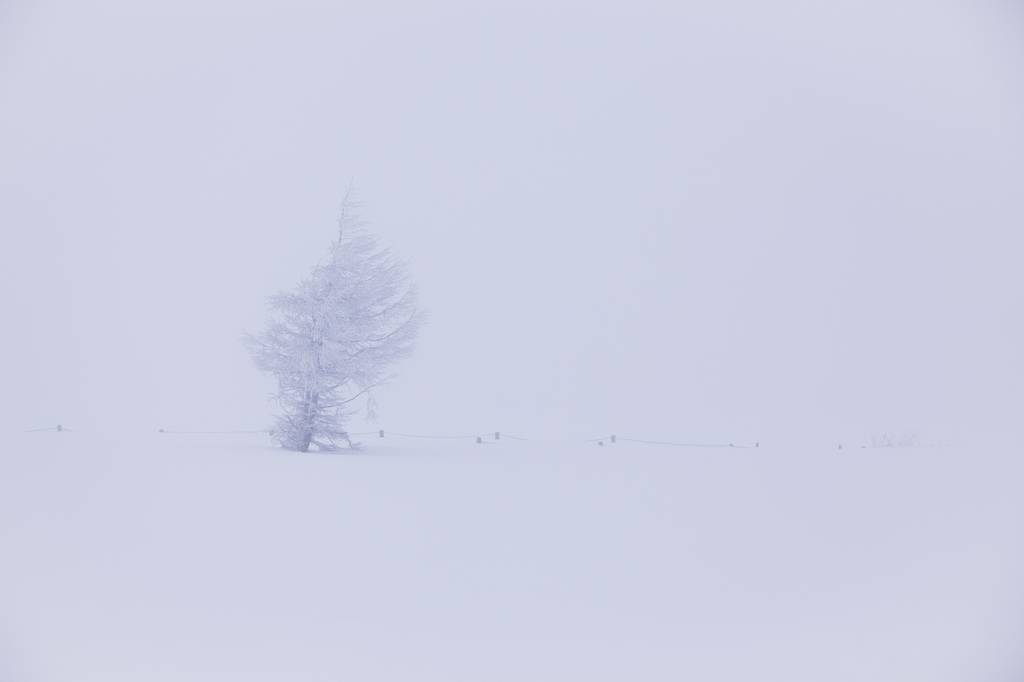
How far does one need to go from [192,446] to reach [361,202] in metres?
7.33

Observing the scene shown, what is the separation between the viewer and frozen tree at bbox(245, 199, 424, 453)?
17359 mm

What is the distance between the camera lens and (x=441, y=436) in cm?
2531

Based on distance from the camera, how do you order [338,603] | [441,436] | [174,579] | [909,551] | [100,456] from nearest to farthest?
[338,603] < [174,579] < [909,551] < [100,456] < [441,436]

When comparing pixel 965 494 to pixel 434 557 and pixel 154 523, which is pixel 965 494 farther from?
pixel 154 523

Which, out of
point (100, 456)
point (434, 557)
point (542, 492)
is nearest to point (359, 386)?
point (100, 456)

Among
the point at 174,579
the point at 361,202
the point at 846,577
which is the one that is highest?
the point at 361,202

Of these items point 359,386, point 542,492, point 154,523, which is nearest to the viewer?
point 154,523

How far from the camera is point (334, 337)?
17.4 metres

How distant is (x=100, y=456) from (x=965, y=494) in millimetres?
15976

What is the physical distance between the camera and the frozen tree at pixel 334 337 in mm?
17359

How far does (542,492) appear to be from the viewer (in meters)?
11.3

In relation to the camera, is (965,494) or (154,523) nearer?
(154,523)

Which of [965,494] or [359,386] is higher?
[359,386]

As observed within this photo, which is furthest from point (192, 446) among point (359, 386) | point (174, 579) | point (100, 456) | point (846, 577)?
point (846, 577)
